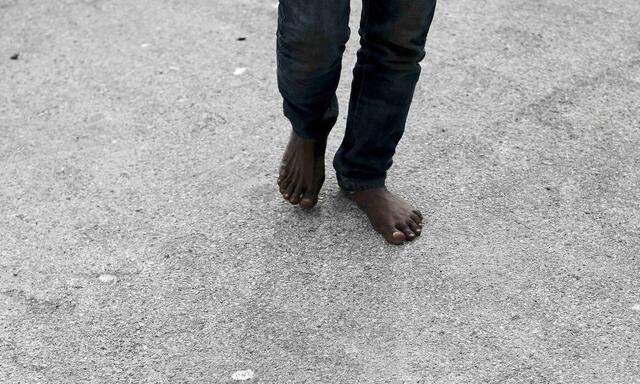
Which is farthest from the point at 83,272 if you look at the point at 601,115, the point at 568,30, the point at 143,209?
the point at 568,30

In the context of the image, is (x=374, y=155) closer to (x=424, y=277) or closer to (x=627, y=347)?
(x=424, y=277)

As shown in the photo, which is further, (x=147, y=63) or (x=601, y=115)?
(x=147, y=63)

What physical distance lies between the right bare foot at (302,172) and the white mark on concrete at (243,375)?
28.2 inches

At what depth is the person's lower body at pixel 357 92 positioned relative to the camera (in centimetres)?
263

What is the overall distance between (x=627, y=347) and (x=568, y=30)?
6.79 ft

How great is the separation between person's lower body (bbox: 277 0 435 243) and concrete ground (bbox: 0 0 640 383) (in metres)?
0.11

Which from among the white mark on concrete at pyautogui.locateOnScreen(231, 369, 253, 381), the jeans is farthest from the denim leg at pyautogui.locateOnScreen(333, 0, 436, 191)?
Result: the white mark on concrete at pyautogui.locateOnScreen(231, 369, 253, 381)

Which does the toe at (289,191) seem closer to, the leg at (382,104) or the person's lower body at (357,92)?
the person's lower body at (357,92)

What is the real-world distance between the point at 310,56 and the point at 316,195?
0.62m

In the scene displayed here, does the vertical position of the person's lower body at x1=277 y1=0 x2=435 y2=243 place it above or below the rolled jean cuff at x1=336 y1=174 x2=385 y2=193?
above

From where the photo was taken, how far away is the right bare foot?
3.05 m

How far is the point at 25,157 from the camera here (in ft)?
11.6

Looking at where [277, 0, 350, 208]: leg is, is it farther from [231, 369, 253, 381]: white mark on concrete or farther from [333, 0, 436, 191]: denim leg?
[231, 369, 253, 381]: white mark on concrete

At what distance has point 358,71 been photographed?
2.90 metres
